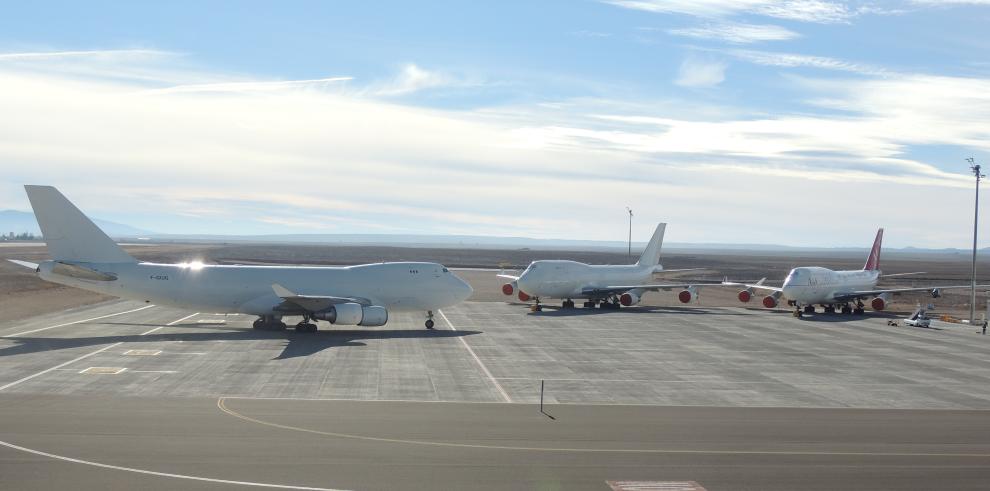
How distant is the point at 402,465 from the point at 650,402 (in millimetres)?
12119

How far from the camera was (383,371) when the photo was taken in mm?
34469

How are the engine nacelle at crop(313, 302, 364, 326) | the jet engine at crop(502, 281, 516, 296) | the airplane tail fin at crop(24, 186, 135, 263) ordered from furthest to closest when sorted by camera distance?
the jet engine at crop(502, 281, 516, 296) → the engine nacelle at crop(313, 302, 364, 326) → the airplane tail fin at crop(24, 186, 135, 263)

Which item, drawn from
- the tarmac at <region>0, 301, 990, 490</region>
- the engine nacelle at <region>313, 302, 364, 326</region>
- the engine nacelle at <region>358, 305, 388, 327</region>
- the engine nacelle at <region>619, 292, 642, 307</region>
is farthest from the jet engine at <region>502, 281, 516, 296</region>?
the engine nacelle at <region>313, 302, 364, 326</region>

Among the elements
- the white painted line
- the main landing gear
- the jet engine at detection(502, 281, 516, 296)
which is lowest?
the white painted line

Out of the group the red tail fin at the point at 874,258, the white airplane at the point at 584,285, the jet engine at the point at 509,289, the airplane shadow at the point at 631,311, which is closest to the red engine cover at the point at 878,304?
the red tail fin at the point at 874,258

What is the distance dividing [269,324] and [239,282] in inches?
117

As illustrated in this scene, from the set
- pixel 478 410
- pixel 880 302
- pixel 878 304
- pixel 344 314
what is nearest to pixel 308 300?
pixel 344 314

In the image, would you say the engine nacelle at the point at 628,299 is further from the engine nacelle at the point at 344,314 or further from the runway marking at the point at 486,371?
the engine nacelle at the point at 344,314

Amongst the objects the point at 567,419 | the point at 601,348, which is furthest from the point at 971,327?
the point at 567,419

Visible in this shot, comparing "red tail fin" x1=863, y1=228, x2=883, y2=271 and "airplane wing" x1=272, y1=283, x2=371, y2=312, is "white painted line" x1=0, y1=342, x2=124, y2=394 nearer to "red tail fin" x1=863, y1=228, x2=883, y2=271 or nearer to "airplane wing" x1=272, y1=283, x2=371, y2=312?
"airplane wing" x1=272, y1=283, x2=371, y2=312

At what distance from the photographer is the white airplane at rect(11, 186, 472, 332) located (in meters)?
44.6

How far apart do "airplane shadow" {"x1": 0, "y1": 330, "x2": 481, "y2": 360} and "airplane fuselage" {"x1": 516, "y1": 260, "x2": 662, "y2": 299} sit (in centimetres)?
1917

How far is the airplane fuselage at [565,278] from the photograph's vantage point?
227ft

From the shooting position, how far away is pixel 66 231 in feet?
147
